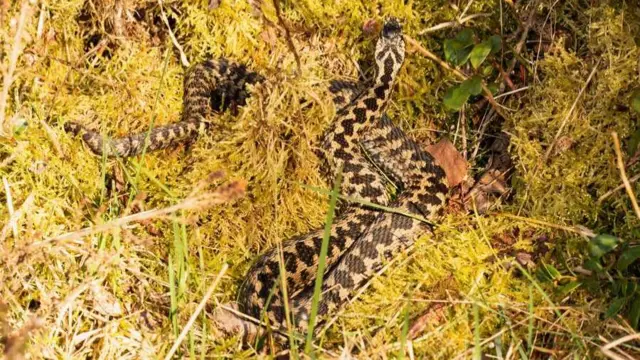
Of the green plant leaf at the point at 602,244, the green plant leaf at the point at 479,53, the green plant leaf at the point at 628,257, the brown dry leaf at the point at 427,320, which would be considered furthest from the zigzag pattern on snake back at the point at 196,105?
the green plant leaf at the point at 628,257

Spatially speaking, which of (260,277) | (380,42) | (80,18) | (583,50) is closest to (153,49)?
(80,18)

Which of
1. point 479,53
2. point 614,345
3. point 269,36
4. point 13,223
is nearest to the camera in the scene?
point 614,345

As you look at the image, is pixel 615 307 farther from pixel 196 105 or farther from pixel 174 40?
pixel 174 40

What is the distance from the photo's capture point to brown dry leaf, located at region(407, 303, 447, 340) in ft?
15.7

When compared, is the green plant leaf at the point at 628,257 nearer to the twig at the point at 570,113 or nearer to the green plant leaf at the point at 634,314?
the green plant leaf at the point at 634,314

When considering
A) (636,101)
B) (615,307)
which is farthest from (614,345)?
(636,101)

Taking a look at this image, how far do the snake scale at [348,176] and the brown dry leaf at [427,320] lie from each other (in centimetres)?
68

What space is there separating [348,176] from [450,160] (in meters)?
0.86

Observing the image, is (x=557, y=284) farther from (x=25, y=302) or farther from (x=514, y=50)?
(x=25, y=302)

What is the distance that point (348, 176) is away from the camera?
20.8 ft

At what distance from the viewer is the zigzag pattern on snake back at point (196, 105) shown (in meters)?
5.81

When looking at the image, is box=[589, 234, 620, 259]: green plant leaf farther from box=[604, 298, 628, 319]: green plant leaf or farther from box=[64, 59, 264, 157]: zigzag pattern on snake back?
box=[64, 59, 264, 157]: zigzag pattern on snake back

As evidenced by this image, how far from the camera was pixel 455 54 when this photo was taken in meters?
5.39

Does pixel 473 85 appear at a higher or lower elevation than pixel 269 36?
lower
